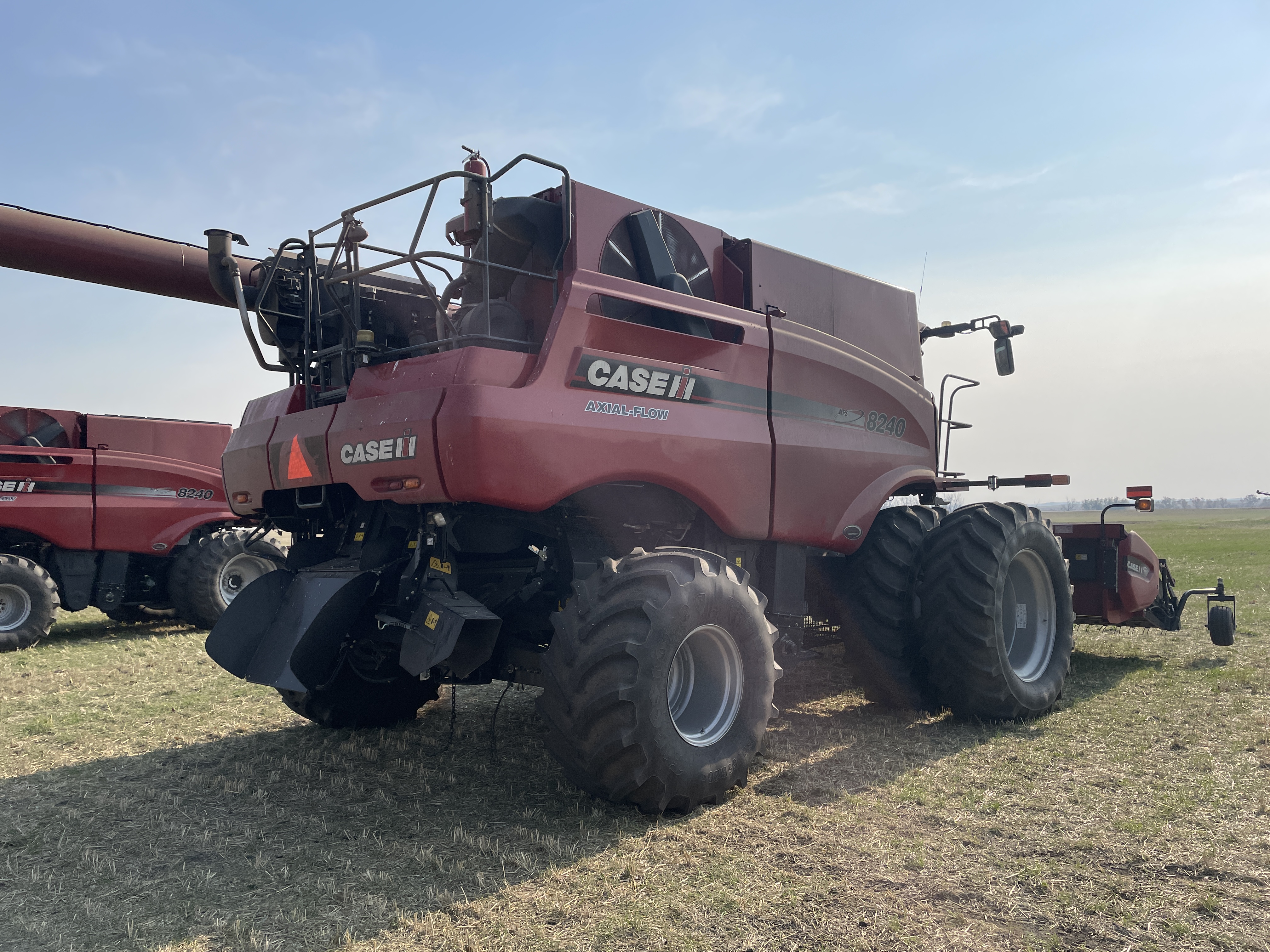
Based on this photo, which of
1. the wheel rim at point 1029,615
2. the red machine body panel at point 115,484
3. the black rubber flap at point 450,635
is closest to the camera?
the black rubber flap at point 450,635

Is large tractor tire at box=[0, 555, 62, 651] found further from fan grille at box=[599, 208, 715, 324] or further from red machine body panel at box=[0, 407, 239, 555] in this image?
fan grille at box=[599, 208, 715, 324]

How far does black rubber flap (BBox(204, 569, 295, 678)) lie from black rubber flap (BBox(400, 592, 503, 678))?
95cm

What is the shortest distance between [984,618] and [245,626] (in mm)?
4182

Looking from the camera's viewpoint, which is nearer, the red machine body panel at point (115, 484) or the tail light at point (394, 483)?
the tail light at point (394, 483)

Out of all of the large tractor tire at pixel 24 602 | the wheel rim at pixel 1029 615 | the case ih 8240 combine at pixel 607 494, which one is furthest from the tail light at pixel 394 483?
the large tractor tire at pixel 24 602

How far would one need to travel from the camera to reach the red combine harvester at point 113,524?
32.2 ft

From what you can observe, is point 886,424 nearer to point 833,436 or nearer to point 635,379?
point 833,436

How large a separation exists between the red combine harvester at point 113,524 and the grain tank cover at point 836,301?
6.47 metres

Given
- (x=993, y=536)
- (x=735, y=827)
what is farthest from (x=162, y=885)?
(x=993, y=536)

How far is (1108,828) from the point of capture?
12.5 ft

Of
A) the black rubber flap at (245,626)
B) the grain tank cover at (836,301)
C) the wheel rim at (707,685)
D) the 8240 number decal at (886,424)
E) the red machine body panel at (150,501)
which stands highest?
the grain tank cover at (836,301)

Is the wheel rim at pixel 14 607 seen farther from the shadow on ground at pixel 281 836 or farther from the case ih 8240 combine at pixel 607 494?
the shadow on ground at pixel 281 836

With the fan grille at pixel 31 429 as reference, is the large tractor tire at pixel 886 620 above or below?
below

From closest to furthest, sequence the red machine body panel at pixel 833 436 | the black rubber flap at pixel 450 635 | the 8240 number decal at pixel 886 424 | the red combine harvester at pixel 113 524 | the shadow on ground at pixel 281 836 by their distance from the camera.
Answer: the shadow on ground at pixel 281 836
the black rubber flap at pixel 450 635
the red machine body panel at pixel 833 436
the 8240 number decal at pixel 886 424
the red combine harvester at pixel 113 524
